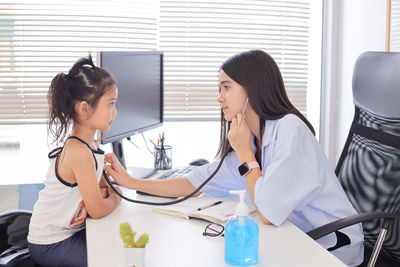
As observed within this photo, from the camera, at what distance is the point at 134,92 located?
2.17 meters

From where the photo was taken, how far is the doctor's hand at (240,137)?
169cm

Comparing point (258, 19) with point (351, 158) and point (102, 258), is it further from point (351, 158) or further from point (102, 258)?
point (102, 258)

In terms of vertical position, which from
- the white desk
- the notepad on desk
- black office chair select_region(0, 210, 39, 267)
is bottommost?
black office chair select_region(0, 210, 39, 267)

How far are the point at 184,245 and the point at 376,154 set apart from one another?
2.99ft

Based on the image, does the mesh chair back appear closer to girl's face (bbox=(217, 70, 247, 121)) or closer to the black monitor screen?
girl's face (bbox=(217, 70, 247, 121))

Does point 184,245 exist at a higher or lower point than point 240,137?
lower

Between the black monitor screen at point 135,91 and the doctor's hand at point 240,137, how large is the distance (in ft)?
1.65

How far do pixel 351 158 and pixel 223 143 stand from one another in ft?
1.72

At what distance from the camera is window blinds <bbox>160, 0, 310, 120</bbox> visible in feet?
9.56

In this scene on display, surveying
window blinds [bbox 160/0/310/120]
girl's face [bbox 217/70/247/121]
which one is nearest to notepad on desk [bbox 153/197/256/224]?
girl's face [bbox 217/70/247/121]

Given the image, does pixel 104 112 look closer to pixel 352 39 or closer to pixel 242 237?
pixel 242 237

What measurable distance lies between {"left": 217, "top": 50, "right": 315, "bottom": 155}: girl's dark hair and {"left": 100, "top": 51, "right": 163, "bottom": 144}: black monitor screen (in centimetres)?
48

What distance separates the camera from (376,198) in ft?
6.13

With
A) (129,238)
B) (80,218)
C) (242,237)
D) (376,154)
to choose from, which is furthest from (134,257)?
(376,154)
